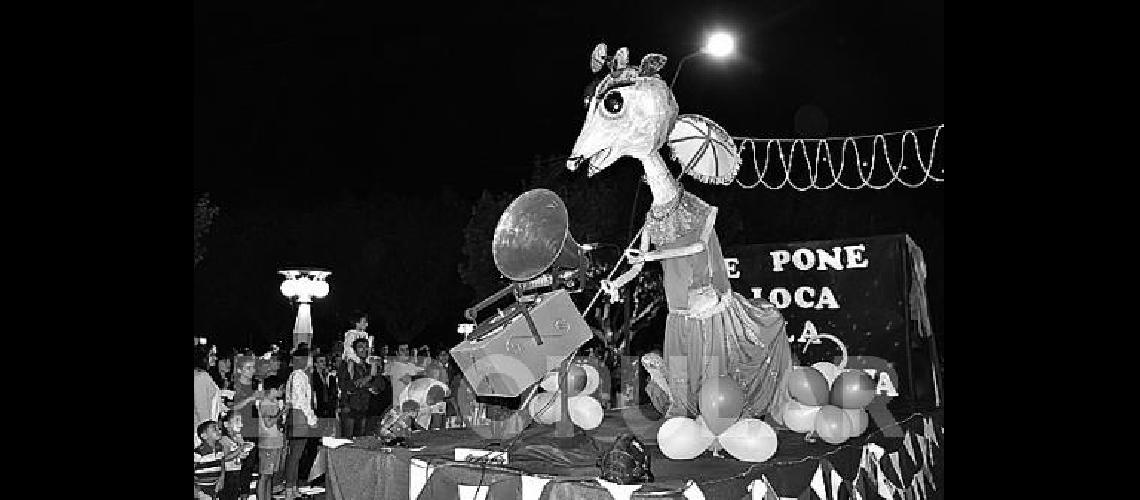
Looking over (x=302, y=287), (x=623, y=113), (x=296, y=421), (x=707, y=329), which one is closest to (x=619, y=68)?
(x=623, y=113)

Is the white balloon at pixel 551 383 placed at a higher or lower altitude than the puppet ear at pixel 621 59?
lower

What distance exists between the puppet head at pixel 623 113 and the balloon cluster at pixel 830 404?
5.29 feet

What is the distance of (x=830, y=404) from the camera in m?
4.95

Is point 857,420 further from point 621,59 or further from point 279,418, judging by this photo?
point 279,418

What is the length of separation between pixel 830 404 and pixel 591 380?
1576 mm

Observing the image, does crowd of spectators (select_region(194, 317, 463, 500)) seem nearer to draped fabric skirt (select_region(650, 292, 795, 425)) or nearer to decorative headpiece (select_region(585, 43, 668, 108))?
draped fabric skirt (select_region(650, 292, 795, 425))

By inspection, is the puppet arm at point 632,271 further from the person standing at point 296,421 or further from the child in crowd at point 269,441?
the person standing at point 296,421

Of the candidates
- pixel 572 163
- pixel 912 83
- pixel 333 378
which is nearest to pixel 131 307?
pixel 572 163

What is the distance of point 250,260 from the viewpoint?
26.5 meters

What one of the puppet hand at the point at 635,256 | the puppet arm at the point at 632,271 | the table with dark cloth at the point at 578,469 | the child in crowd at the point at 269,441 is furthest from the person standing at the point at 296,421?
the puppet hand at the point at 635,256

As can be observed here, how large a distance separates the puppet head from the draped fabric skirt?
1029mm

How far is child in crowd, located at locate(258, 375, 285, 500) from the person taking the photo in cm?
614

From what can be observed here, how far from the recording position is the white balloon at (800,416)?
4.96 m

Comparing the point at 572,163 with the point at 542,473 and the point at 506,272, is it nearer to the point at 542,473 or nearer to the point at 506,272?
the point at 506,272
